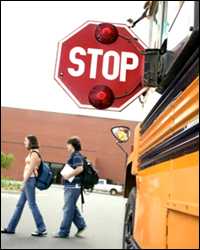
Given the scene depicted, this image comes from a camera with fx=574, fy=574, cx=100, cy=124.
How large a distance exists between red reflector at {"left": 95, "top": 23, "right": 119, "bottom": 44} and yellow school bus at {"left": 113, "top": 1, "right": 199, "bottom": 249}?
7.3 inches

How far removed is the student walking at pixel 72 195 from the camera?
609 cm

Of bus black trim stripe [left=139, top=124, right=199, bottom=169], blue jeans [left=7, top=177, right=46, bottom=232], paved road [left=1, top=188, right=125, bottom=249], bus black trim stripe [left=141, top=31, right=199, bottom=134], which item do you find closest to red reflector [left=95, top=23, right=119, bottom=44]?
bus black trim stripe [left=141, top=31, right=199, bottom=134]

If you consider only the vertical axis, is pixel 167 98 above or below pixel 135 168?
above

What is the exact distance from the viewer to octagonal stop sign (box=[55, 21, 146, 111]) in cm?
259

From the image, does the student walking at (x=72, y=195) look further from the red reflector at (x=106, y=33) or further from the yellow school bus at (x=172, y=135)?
the red reflector at (x=106, y=33)

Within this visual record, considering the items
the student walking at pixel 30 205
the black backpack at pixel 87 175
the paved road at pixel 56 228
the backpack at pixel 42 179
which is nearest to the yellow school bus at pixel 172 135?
the paved road at pixel 56 228

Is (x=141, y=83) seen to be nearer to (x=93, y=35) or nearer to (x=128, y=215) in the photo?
(x=93, y=35)

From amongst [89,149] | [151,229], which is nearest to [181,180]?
[151,229]

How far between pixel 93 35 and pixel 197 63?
0.87m

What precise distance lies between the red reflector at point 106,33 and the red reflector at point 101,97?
0.22 metres

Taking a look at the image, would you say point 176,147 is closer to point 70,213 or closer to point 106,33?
point 106,33

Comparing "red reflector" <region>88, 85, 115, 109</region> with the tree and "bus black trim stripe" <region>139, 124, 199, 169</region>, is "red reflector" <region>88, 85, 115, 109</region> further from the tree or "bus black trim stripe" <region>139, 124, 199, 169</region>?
the tree

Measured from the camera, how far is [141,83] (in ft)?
8.62

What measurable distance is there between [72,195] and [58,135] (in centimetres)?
271
